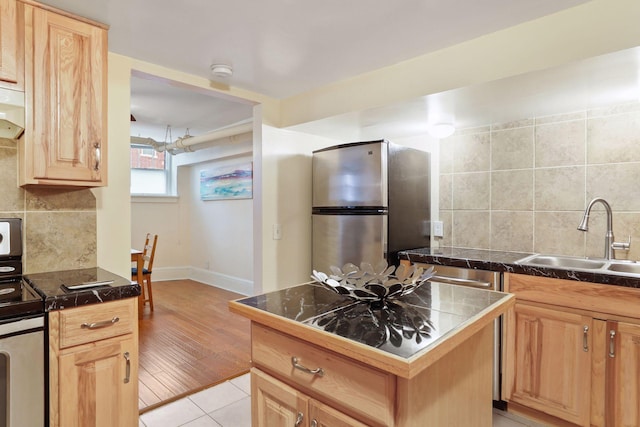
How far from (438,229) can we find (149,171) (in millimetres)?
5100

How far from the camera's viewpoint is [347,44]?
2.03 meters

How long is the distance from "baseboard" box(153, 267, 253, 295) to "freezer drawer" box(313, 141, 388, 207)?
2.64 m

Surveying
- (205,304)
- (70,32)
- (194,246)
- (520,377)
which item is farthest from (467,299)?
(194,246)

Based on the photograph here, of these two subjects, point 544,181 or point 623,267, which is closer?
point 623,267

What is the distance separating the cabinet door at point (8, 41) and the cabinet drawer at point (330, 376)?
159cm

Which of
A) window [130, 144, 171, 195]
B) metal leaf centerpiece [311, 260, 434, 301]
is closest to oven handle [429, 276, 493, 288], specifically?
metal leaf centerpiece [311, 260, 434, 301]

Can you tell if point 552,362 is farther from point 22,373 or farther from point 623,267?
point 22,373

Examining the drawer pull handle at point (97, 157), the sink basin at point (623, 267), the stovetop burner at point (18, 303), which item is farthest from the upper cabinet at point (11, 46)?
the sink basin at point (623, 267)

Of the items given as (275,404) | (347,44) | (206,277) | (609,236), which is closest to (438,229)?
(609,236)

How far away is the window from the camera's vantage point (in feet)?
19.6

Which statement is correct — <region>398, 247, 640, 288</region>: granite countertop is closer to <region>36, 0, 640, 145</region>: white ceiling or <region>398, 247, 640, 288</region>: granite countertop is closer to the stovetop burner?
<region>36, 0, 640, 145</region>: white ceiling

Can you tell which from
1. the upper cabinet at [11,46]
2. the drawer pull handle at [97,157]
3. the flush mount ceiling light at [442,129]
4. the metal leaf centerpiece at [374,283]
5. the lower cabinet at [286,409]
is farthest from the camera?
the flush mount ceiling light at [442,129]

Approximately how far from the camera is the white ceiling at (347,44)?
167cm

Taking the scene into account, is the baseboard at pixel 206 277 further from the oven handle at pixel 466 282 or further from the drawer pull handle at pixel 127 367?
the drawer pull handle at pixel 127 367
